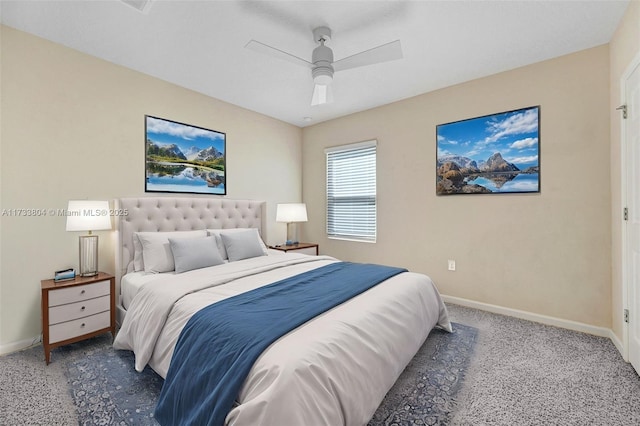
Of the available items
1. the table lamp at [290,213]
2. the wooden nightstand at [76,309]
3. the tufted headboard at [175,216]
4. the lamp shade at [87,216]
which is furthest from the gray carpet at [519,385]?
the table lamp at [290,213]

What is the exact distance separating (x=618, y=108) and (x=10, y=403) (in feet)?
15.5

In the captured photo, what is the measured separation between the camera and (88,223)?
2.48 meters

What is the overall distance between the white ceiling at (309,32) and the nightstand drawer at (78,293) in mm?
2114

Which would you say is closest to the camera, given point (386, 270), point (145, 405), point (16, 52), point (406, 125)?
point (145, 405)

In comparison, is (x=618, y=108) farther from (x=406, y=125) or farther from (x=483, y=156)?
(x=406, y=125)

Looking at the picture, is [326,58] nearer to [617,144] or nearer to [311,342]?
[311,342]

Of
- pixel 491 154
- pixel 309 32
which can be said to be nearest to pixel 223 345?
pixel 309 32

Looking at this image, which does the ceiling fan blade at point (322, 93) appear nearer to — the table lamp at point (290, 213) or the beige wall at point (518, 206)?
the beige wall at point (518, 206)

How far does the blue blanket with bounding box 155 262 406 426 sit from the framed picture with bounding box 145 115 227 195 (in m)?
2.10

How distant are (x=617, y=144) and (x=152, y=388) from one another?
3.99 m

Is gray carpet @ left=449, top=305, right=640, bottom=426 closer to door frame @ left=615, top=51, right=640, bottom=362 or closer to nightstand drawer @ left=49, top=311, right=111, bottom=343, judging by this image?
door frame @ left=615, top=51, right=640, bottom=362

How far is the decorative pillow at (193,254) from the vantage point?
269cm

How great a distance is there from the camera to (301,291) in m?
2.02

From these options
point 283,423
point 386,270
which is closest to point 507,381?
point 386,270
